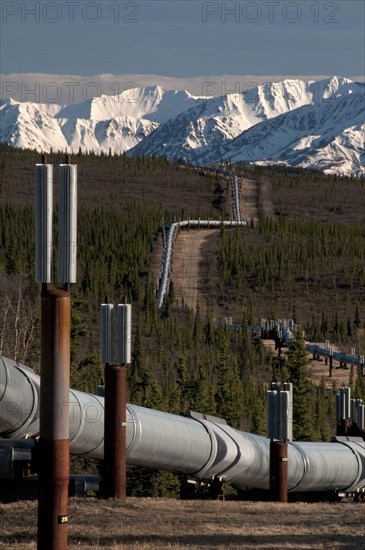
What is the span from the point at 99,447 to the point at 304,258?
366ft

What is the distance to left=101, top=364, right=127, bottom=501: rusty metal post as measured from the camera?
107 ft

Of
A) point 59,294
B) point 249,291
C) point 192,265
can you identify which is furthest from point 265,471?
point 192,265

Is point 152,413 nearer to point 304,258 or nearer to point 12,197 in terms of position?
point 304,258

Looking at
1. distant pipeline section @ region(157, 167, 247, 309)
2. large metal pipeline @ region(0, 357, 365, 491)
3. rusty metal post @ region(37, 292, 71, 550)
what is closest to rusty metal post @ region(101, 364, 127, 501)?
large metal pipeline @ region(0, 357, 365, 491)

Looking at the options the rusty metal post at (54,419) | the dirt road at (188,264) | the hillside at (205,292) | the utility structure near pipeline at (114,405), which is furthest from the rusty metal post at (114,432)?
the dirt road at (188,264)

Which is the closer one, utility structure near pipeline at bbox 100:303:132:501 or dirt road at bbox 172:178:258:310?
utility structure near pipeline at bbox 100:303:132:501

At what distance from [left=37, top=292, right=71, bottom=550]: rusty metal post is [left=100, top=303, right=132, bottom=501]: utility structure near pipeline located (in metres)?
11.2

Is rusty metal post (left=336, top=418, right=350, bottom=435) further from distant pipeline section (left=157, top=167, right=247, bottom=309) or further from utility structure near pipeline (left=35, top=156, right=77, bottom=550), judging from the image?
distant pipeline section (left=157, top=167, right=247, bottom=309)

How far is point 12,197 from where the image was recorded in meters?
187

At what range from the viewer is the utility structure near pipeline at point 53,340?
2091 cm

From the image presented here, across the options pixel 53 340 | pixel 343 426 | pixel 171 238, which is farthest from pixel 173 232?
pixel 53 340

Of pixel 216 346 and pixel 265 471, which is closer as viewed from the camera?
pixel 265 471

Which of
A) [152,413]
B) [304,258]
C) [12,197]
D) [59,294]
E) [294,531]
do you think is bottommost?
[294,531]

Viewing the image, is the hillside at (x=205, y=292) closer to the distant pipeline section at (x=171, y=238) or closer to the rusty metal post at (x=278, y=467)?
the distant pipeline section at (x=171, y=238)
